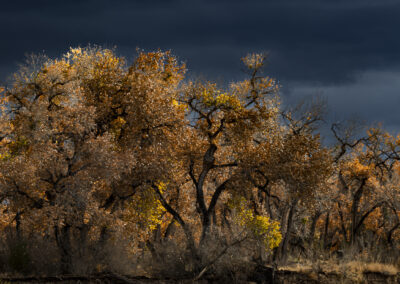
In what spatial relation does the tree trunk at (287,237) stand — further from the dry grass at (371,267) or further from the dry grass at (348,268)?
the dry grass at (371,267)

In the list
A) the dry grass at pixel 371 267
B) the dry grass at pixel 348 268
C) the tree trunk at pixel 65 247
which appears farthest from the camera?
the dry grass at pixel 371 267

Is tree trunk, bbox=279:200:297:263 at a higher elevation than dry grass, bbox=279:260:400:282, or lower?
higher

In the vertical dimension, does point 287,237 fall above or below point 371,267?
above

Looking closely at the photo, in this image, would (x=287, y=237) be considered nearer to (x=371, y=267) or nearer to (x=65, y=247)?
(x=371, y=267)

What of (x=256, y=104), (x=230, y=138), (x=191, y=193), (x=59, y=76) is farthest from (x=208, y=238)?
(x=59, y=76)

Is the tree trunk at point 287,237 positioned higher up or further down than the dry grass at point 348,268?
higher up

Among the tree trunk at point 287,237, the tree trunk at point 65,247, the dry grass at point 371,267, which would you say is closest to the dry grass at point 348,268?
the dry grass at point 371,267

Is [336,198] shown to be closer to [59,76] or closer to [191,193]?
[191,193]

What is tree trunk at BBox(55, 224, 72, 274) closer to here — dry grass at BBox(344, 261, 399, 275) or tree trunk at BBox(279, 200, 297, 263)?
tree trunk at BBox(279, 200, 297, 263)

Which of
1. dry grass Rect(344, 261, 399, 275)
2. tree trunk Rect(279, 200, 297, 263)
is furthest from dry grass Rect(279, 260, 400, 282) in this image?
tree trunk Rect(279, 200, 297, 263)

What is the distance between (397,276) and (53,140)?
23207mm

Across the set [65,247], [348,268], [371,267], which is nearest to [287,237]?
[348,268]

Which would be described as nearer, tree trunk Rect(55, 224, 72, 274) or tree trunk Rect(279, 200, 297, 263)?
tree trunk Rect(55, 224, 72, 274)

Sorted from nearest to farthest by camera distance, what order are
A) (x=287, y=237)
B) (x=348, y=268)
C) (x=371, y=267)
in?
1. (x=348, y=268)
2. (x=371, y=267)
3. (x=287, y=237)
